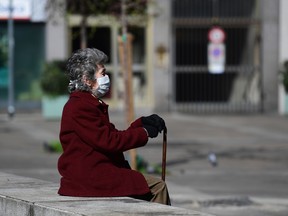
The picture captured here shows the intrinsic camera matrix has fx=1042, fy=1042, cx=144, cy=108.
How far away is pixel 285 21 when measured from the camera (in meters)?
31.7

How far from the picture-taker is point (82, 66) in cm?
745

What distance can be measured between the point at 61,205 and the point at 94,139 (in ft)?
1.80

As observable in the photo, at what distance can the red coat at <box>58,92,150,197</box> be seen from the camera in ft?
24.0

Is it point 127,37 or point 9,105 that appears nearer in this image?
point 127,37

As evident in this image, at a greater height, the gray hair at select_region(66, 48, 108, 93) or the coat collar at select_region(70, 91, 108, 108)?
the gray hair at select_region(66, 48, 108, 93)

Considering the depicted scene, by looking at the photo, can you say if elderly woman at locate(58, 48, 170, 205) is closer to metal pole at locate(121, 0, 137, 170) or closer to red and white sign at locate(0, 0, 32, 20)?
metal pole at locate(121, 0, 137, 170)

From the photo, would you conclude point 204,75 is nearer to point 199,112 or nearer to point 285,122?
point 199,112

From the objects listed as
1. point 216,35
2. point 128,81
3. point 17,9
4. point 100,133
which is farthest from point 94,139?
point 216,35

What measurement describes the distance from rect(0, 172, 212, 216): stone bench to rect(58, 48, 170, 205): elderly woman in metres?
0.12

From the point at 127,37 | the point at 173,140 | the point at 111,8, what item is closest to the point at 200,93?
the point at 173,140

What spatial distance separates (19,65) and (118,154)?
23831mm

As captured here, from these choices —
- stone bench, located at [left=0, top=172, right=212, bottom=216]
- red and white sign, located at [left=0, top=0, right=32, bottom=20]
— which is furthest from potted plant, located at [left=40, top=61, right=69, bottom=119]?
stone bench, located at [left=0, top=172, right=212, bottom=216]

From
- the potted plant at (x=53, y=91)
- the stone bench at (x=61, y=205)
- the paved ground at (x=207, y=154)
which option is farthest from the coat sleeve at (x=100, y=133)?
the potted plant at (x=53, y=91)

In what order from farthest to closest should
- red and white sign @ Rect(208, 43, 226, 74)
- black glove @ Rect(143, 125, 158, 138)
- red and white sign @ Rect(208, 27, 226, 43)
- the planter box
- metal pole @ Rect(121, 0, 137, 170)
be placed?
1. red and white sign @ Rect(208, 43, 226, 74)
2. red and white sign @ Rect(208, 27, 226, 43)
3. the planter box
4. metal pole @ Rect(121, 0, 137, 170)
5. black glove @ Rect(143, 125, 158, 138)
